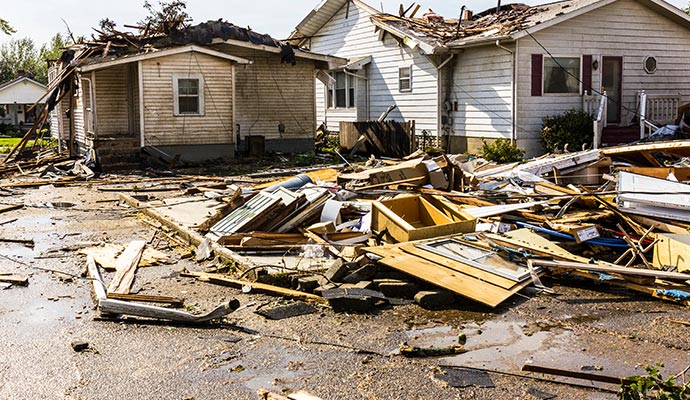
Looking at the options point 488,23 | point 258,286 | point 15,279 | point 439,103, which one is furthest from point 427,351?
point 488,23

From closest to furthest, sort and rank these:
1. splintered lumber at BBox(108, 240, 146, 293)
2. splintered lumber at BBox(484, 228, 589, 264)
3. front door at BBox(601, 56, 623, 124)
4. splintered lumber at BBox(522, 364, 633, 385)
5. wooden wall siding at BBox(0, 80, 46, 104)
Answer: splintered lumber at BBox(522, 364, 633, 385), splintered lumber at BBox(108, 240, 146, 293), splintered lumber at BBox(484, 228, 589, 264), front door at BBox(601, 56, 623, 124), wooden wall siding at BBox(0, 80, 46, 104)

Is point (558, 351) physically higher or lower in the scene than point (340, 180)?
lower

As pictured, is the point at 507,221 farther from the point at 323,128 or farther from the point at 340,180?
the point at 323,128

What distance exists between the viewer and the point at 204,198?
15594mm

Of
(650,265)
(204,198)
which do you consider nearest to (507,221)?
(650,265)

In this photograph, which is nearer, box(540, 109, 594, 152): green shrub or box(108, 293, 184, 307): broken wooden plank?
box(108, 293, 184, 307): broken wooden plank

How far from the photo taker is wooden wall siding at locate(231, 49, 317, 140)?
27172 mm

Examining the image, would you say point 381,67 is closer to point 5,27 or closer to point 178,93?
point 178,93

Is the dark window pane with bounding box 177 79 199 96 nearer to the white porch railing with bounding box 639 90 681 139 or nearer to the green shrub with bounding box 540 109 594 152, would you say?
the green shrub with bounding box 540 109 594 152

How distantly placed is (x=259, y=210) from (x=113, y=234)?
3.01 meters

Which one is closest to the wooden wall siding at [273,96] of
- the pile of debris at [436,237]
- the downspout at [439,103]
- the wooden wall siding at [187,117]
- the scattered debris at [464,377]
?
the wooden wall siding at [187,117]

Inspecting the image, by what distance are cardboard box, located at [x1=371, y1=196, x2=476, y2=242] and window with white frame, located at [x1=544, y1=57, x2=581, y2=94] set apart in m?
13.1

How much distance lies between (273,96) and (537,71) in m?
10.0

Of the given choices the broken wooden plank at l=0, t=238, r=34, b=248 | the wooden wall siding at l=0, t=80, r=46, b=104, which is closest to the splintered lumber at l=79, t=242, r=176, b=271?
the broken wooden plank at l=0, t=238, r=34, b=248
